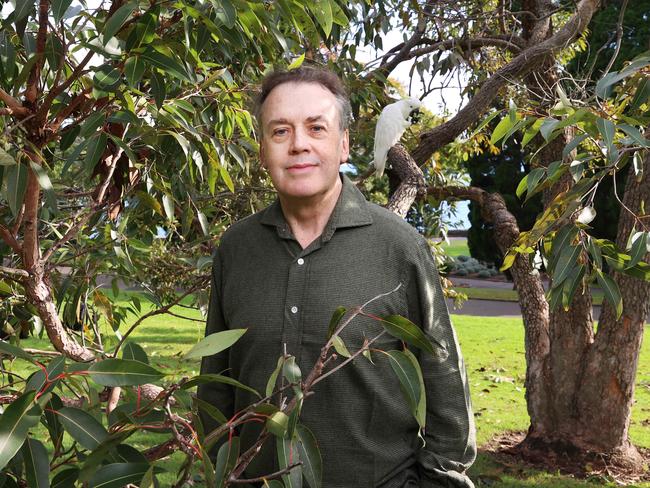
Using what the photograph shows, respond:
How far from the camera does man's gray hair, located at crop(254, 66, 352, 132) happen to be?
67.4 inches

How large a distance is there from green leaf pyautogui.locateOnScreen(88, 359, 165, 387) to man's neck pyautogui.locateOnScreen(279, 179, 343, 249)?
31.3 inches

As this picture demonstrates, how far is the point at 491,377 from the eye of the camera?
791cm

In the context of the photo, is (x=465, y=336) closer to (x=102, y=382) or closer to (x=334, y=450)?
(x=334, y=450)

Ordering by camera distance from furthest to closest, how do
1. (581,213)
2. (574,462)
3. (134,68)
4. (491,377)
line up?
(491,377), (574,462), (581,213), (134,68)

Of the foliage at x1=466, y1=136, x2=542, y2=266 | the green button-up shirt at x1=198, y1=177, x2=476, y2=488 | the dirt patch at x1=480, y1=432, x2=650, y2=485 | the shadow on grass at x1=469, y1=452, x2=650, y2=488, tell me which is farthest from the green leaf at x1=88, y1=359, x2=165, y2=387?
the foliage at x1=466, y1=136, x2=542, y2=266

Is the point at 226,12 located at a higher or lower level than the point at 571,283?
higher

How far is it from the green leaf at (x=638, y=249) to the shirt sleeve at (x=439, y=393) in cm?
75

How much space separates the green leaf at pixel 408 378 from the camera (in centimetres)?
114

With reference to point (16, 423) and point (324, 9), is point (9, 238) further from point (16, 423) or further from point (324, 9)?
point (16, 423)

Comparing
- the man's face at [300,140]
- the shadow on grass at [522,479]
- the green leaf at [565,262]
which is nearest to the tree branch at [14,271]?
the man's face at [300,140]

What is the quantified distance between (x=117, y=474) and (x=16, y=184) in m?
0.89

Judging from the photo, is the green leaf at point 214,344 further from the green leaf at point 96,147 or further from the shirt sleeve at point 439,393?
the green leaf at point 96,147

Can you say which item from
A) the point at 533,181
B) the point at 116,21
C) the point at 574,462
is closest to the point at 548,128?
the point at 533,181

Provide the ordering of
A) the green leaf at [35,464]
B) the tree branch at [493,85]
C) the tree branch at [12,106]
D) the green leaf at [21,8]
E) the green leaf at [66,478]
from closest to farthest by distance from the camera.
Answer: the green leaf at [35,464] → the green leaf at [66,478] → the green leaf at [21,8] → the tree branch at [12,106] → the tree branch at [493,85]
